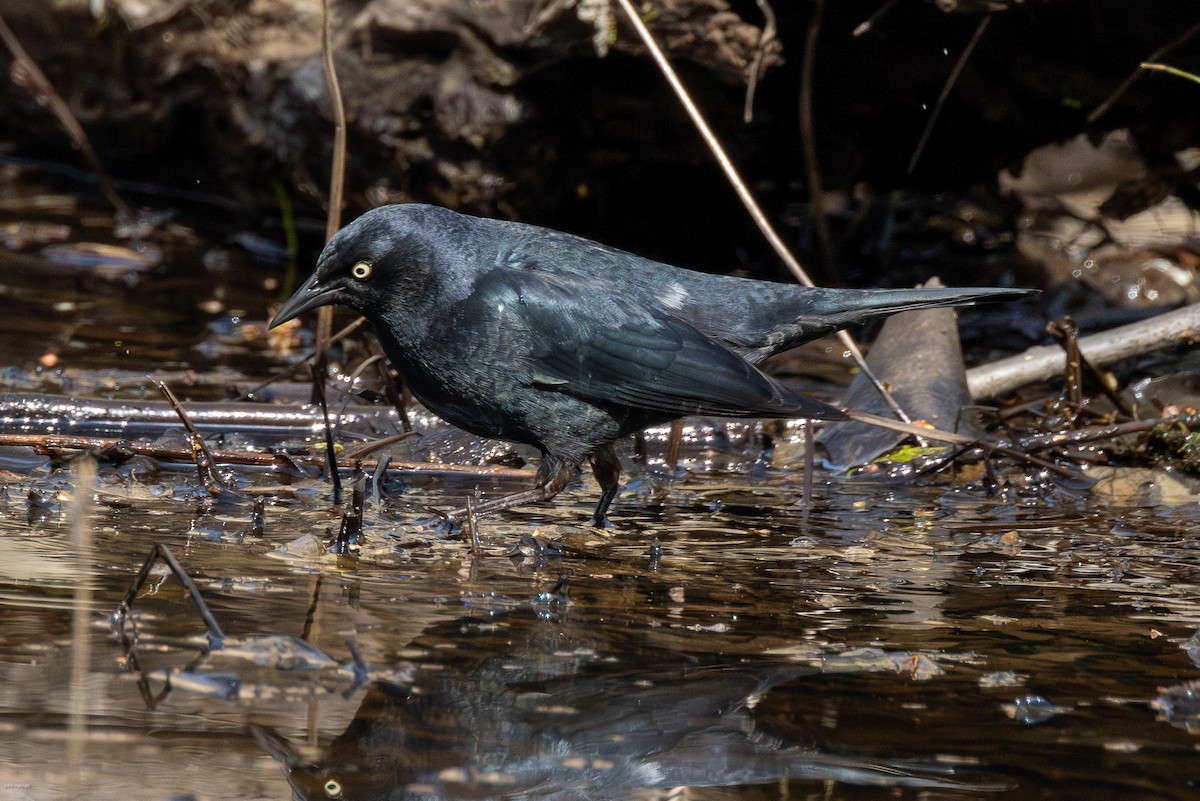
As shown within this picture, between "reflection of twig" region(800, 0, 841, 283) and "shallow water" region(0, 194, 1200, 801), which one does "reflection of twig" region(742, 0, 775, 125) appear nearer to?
"reflection of twig" region(800, 0, 841, 283)

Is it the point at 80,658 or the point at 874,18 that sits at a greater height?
the point at 874,18

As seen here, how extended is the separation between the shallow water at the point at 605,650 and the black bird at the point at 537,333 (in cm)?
34

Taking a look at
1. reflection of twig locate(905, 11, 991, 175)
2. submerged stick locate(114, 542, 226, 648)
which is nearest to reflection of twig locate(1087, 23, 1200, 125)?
reflection of twig locate(905, 11, 991, 175)

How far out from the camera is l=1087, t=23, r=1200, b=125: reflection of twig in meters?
5.77

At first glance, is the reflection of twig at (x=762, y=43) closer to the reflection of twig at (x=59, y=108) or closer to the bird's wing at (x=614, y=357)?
the bird's wing at (x=614, y=357)

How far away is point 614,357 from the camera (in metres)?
4.35

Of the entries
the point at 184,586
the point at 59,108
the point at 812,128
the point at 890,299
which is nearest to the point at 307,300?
the point at 184,586

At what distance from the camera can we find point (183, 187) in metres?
9.30

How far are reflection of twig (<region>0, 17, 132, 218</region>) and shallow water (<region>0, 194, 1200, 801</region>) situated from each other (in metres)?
4.26

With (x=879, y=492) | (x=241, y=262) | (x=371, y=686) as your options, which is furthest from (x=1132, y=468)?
(x=241, y=262)

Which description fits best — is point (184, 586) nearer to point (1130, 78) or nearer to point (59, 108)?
point (1130, 78)

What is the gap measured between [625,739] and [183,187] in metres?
7.56

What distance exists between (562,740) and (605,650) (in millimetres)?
477

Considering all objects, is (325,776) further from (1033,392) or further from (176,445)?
(1033,392)
